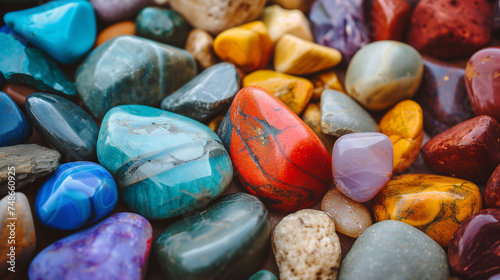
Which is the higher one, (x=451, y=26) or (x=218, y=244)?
(x=451, y=26)

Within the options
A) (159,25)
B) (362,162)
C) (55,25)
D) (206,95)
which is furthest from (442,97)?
(55,25)

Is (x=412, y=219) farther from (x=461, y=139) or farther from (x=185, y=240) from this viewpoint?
(x=185, y=240)

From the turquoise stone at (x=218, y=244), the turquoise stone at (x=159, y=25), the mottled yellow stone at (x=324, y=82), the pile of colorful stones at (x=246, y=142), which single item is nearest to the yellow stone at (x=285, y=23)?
the pile of colorful stones at (x=246, y=142)

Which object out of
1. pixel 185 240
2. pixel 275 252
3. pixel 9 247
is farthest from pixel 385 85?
pixel 9 247

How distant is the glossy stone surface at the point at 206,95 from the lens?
1.52 metres

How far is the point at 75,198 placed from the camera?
114 cm

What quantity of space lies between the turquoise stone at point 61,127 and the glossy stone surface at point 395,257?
4.01 feet

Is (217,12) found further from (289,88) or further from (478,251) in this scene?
(478,251)

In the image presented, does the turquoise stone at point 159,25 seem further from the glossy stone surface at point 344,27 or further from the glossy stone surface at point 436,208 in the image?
the glossy stone surface at point 436,208

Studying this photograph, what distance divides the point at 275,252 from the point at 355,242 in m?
0.34

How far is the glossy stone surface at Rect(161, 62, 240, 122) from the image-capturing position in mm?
1520

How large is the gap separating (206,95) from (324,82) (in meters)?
0.71

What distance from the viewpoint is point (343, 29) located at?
1860 mm

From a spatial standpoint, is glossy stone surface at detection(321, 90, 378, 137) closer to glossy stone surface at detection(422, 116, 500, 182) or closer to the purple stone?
the purple stone
